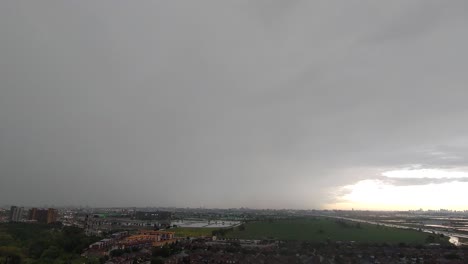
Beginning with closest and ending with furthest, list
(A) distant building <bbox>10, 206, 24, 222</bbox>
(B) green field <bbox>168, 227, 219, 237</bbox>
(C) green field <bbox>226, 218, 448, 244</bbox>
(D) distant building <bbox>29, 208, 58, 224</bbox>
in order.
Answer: (C) green field <bbox>226, 218, 448, 244</bbox> < (B) green field <bbox>168, 227, 219, 237</bbox> < (D) distant building <bbox>29, 208, 58, 224</bbox> < (A) distant building <bbox>10, 206, 24, 222</bbox>

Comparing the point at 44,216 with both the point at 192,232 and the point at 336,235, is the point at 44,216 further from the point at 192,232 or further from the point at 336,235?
the point at 336,235

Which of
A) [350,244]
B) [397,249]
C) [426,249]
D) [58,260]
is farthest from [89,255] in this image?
[426,249]

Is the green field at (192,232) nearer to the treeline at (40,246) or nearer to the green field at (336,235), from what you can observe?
the green field at (336,235)

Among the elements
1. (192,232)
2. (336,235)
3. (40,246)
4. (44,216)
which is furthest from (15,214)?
(336,235)

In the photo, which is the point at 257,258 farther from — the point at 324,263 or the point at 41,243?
the point at 41,243

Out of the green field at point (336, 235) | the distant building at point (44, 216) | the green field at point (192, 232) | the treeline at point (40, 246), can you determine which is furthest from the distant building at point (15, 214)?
the green field at point (336, 235)

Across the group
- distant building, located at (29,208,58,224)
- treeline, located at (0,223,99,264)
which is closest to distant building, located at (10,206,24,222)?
distant building, located at (29,208,58,224)

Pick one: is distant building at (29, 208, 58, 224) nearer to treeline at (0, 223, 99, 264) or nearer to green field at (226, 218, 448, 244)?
treeline at (0, 223, 99, 264)

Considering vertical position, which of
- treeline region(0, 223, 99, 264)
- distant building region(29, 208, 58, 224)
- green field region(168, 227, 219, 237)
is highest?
distant building region(29, 208, 58, 224)

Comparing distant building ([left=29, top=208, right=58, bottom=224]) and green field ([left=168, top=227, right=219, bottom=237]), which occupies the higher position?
distant building ([left=29, top=208, right=58, bottom=224])
